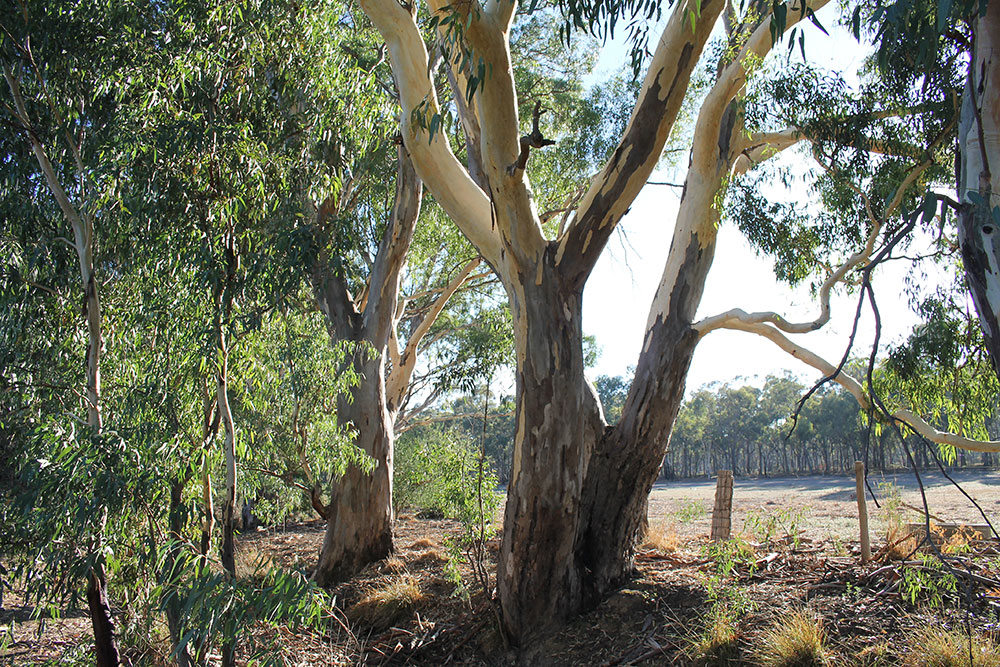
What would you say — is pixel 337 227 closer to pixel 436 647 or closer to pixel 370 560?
pixel 436 647

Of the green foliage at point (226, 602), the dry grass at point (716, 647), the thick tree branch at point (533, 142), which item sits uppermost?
the thick tree branch at point (533, 142)

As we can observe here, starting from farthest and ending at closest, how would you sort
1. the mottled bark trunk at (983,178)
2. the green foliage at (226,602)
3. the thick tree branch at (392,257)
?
the thick tree branch at (392,257), the green foliage at (226,602), the mottled bark trunk at (983,178)

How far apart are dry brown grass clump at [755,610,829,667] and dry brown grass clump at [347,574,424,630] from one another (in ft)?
10.0

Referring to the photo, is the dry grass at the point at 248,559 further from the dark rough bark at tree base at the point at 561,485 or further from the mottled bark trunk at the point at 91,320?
the dark rough bark at tree base at the point at 561,485

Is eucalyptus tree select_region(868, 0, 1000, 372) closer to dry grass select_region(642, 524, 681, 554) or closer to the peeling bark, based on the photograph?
dry grass select_region(642, 524, 681, 554)

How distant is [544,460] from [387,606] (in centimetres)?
243

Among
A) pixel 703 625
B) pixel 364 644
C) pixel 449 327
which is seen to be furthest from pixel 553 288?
pixel 449 327

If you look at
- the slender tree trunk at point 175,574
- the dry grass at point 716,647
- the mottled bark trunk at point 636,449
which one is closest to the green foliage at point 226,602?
the slender tree trunk at point 175,574

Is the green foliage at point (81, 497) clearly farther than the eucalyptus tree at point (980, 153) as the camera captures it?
Yes

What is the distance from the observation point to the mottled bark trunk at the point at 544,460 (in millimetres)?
4543

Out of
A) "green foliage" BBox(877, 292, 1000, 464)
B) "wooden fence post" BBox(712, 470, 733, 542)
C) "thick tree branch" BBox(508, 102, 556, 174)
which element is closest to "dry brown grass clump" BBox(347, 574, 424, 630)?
"wooden fence post" BBox(712, 470, 733, 542)

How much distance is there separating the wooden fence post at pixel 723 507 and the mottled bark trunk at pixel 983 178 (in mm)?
4748

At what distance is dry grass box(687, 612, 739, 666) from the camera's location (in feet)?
13.1

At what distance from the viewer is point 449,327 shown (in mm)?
13781
